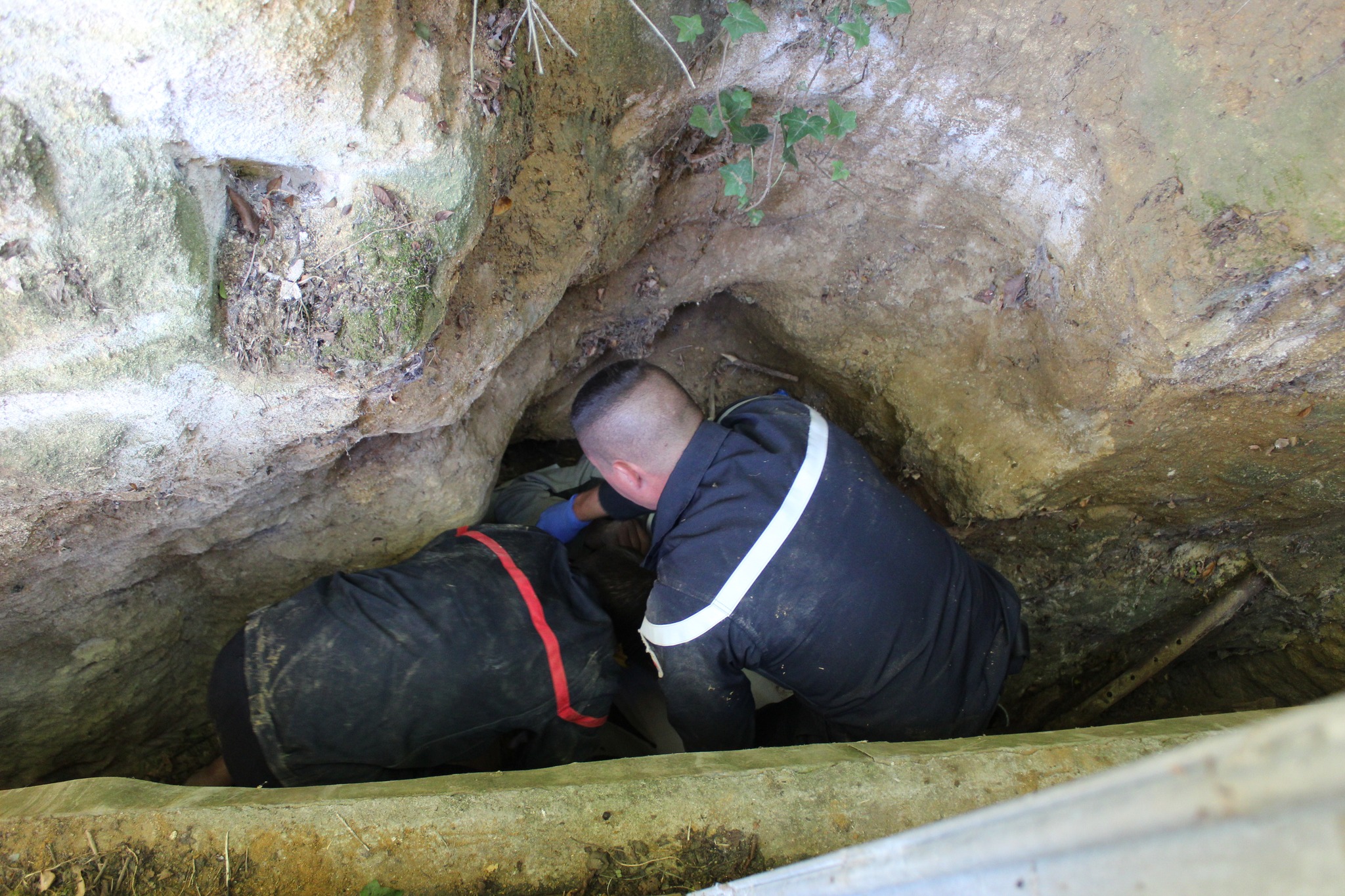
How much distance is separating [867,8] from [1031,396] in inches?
49.1

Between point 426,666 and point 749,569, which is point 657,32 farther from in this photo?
point 426,666

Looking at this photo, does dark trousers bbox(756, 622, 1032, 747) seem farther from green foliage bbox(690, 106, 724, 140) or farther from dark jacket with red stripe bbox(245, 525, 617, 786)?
green foliage bbox(690, 106, 724, 140)

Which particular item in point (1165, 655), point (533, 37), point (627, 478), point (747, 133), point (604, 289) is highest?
point (533, 37)

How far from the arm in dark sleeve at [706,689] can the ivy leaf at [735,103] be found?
4.00 feet

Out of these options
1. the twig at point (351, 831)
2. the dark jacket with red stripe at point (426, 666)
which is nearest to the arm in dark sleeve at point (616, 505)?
the dark jacket with red stripe at point (426, 666)

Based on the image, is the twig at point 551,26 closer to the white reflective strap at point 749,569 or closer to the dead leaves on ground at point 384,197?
the dead leaves on ground at point 384,197

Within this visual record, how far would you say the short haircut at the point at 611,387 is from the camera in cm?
204

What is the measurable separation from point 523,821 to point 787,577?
2.68 ft

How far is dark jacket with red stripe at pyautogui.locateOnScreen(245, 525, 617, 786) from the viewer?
6.13ft

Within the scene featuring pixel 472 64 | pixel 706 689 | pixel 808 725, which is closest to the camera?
pixel 472 64

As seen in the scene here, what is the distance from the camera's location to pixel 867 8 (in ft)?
5.93

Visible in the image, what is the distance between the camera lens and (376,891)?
4.55 ft

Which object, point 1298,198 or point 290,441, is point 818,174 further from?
point 290,441

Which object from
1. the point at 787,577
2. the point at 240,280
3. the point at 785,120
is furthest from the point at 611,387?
the point at 240,280
